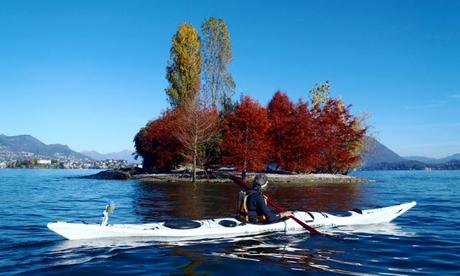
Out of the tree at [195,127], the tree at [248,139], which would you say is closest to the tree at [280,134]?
the tree at [248,139]

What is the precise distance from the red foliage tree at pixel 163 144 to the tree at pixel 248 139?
21.2 ft

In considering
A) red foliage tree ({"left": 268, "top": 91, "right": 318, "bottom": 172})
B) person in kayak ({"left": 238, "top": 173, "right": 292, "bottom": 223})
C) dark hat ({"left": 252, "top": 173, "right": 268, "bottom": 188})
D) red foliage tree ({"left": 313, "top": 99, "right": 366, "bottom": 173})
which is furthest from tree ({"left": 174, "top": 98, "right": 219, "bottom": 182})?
dark hat ({"left": 252, "top": 173, "right": 268, "bottom": 188})

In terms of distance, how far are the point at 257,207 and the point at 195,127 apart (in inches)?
1144

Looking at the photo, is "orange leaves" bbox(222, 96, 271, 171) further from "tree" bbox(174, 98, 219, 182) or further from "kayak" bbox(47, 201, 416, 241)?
"kayak" bbox(47, 201, 416, 241)

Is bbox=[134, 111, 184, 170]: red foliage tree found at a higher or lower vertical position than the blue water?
higher

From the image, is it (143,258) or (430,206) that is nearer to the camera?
(143,258)

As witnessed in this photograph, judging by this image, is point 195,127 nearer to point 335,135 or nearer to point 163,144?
point 163,144

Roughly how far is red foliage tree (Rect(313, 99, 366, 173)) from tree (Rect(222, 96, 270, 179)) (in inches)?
268

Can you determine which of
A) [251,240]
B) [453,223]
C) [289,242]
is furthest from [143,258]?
[453,223]

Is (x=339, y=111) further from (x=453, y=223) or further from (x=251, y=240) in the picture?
(x=251, y=240)

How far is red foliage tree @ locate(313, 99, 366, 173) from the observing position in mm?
44719

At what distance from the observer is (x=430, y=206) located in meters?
19.3

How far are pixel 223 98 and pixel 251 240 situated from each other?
42392mm

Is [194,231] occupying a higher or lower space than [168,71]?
lower
